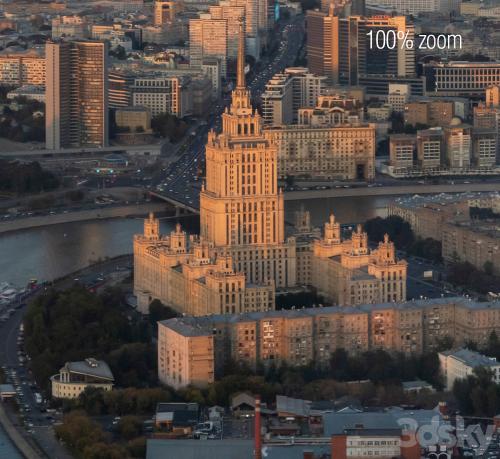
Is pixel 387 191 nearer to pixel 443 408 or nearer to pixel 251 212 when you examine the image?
pixel 251 212

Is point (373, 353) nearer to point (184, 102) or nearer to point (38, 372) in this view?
point (38, 372)

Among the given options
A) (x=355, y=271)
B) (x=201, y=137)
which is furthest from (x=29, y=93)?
(x=355, y=271)

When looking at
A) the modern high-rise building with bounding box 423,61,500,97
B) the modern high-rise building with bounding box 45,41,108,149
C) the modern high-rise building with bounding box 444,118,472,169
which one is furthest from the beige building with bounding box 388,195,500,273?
the modern high-rise building with bounding box 423,61,500,97

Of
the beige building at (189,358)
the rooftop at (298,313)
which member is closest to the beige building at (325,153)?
the rooftop at (298,313)

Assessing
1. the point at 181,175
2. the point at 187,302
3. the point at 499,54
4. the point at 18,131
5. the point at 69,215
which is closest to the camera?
the point at 187,302

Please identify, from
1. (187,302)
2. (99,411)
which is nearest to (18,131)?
(187,302)

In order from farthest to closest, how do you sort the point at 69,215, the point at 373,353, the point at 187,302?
1. the point at 69,215
2. the point at 187,302
3. the point at 373,353

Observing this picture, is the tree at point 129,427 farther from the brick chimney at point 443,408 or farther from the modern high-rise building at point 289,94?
the modern high-rise building at point 289,94
